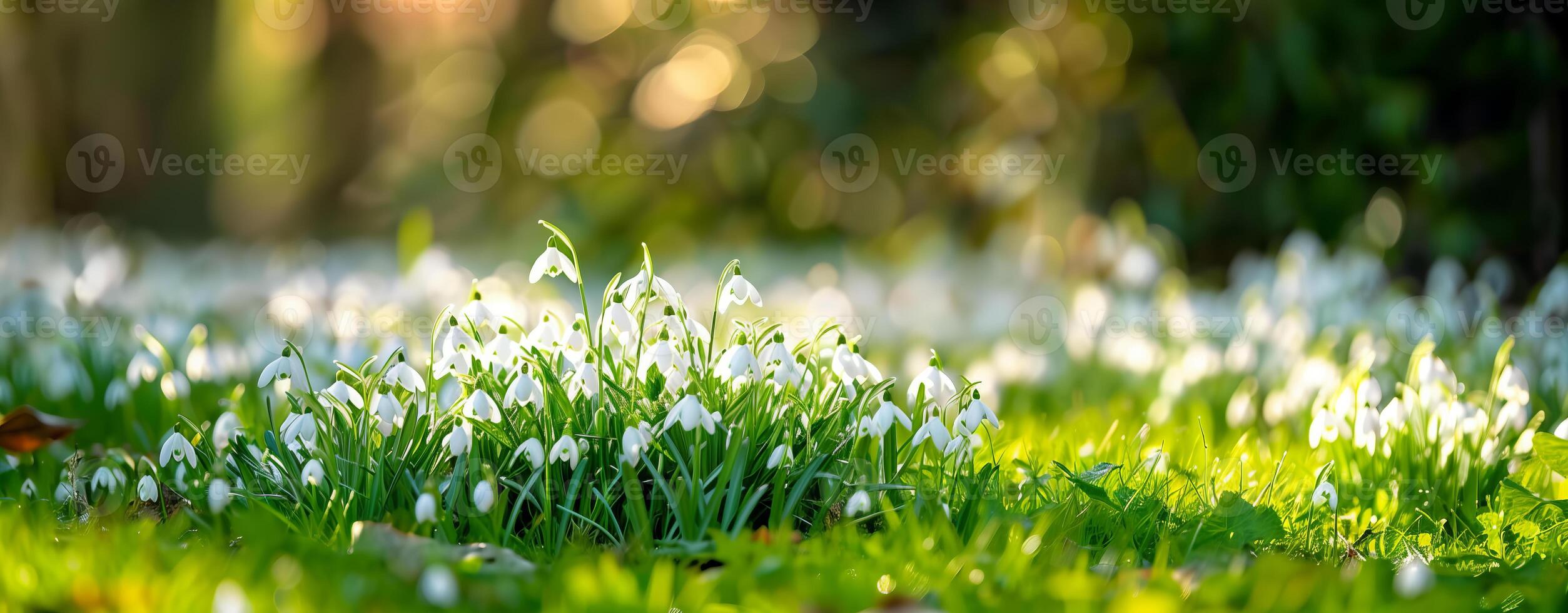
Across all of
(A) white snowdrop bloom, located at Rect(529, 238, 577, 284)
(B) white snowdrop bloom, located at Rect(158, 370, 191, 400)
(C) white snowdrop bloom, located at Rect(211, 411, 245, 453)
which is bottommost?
(B) white snowdrop bloom, located at Rect(158, 370, 191, 400)

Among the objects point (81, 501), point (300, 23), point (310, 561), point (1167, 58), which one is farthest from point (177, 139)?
point (310, 561)

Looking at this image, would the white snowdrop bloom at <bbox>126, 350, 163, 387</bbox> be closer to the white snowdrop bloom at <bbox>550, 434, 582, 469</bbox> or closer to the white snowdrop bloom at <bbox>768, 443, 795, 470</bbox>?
the white snowdrop bloom at <bbox>550, 434, 582, 469</bbox>

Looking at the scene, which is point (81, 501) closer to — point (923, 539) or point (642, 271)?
point (642, 271)

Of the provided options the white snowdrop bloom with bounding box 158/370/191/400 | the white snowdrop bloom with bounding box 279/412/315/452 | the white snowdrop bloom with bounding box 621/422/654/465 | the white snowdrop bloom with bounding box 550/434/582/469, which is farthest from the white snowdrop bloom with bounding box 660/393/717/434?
the white snowdrop bloom with bounding box 158/370/191/400

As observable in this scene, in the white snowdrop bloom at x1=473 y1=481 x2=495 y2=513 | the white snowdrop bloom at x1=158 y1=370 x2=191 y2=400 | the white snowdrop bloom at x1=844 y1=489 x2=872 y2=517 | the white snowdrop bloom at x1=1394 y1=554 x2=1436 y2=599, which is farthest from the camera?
the white snowdrop bloom at x1=158 y1=370 x2=191 y2=400

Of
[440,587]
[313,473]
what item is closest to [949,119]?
[313,473]

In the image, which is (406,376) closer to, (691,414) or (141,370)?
(691,414)

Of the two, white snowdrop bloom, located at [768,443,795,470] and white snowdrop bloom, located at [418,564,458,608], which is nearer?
white snowdrop bloom, located at [418,564,458,608]
